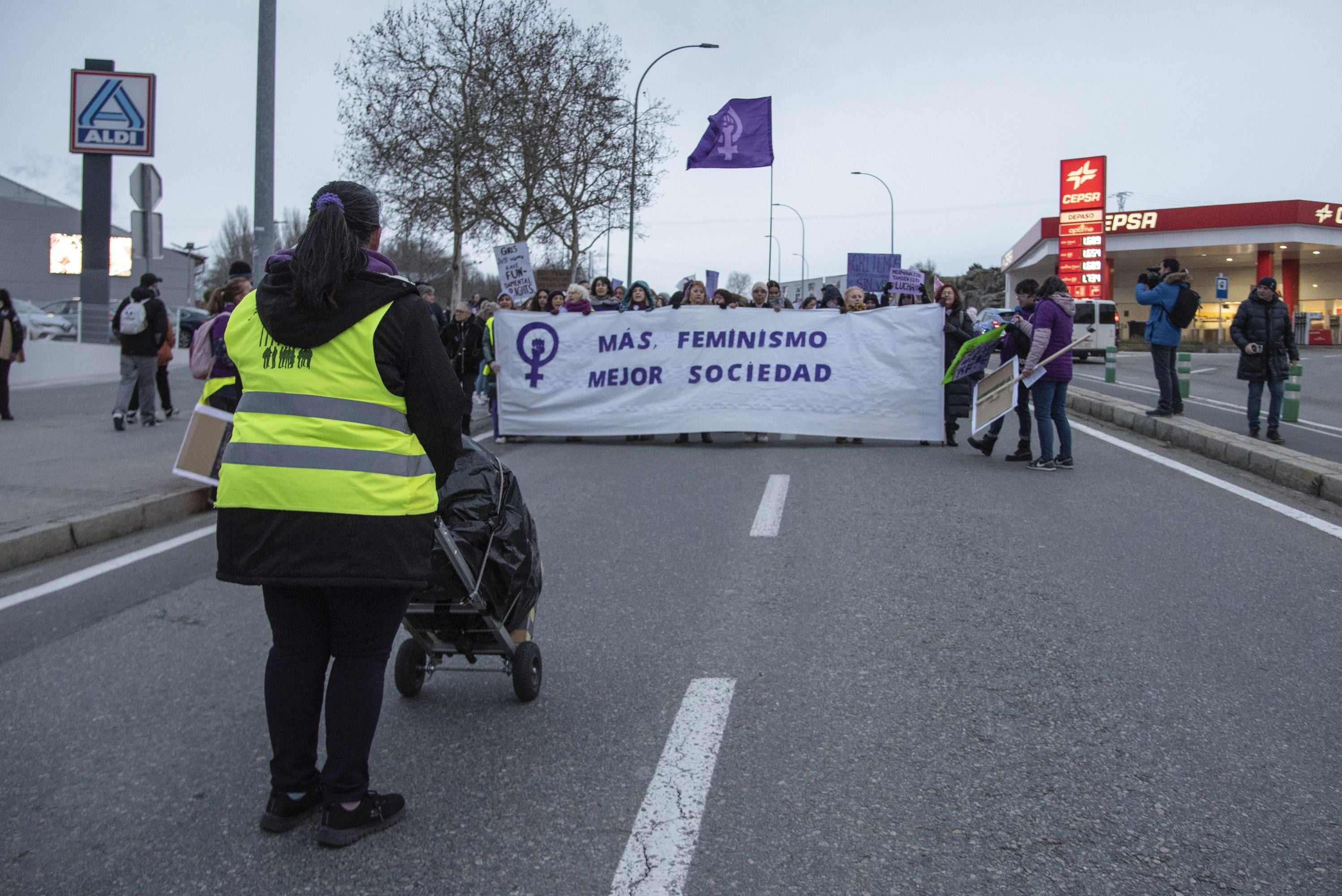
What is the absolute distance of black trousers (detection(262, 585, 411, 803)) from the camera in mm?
2922

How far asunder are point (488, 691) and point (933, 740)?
1.71 m

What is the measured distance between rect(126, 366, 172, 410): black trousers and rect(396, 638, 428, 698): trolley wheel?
10.5m

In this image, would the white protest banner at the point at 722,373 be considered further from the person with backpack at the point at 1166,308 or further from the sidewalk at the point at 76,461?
the sidewalk at the point at 76,461

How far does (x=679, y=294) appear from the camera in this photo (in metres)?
13.5

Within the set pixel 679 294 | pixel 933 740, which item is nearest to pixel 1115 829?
pixel 933 740

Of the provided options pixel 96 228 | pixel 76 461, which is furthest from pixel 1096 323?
pixel 76 461

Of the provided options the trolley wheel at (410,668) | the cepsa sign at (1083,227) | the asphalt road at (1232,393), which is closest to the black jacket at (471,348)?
the asphalt road at (1232,393)

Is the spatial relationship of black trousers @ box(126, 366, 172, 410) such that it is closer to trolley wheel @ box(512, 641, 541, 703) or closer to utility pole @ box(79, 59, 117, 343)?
utility pole @ box(79, 59, 117, 343)

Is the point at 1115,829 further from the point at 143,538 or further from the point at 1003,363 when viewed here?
the point at 1003,363

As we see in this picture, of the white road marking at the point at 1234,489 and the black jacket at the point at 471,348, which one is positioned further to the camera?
the black jacket at the point at 471,348

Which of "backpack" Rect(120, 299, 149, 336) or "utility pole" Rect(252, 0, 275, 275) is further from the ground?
"utility pole" Rect(252, 0, 275, 275)

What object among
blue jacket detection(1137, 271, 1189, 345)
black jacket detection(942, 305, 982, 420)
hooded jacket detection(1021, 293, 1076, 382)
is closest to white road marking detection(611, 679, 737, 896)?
hooded jacket detection(1021, 293, 1076, 382)

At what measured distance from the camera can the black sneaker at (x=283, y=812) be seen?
3.02 meters

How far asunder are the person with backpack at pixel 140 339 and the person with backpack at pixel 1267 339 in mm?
11986
